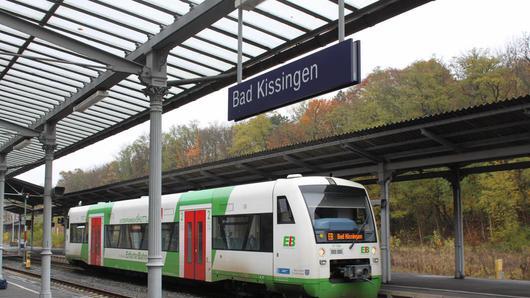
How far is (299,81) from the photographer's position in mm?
5238

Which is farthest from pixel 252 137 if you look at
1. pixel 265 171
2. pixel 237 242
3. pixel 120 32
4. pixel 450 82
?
pixel 120 32

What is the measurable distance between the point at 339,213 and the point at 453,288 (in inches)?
144

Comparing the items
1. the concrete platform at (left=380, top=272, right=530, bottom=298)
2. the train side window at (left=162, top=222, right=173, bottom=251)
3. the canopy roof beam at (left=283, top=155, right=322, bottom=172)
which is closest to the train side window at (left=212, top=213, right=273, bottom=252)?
the train side window at (left=162, top=222, right=173, bottom=251)

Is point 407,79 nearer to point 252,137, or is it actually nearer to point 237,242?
point 252,137

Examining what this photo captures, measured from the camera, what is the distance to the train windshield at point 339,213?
11.9 metres

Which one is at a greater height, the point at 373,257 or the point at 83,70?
the point at 83,70

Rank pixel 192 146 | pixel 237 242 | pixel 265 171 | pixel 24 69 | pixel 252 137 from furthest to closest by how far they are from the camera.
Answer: pixel 192 146
pixel 252 137
pixel 265 171
pixel 237 242
pixel 24 69

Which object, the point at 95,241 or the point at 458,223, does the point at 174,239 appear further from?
the point at 458,223

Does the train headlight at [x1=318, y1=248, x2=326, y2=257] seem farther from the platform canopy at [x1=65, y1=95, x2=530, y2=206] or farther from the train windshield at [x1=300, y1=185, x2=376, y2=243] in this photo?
the platform canopy at [x1=65, y1=95, x2=530, y2=206]

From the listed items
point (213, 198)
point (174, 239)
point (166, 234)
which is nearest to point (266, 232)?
point (213, 198)

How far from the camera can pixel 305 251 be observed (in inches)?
453

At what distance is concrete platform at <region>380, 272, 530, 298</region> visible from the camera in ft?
40.3

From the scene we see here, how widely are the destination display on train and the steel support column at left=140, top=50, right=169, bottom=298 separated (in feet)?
15.5

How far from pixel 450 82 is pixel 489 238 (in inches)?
482
